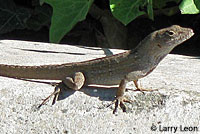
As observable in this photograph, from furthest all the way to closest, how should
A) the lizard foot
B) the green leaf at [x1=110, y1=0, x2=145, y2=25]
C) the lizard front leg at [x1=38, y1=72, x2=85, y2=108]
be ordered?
the green leaf at [x1=110, y1=0, x2=145, y2=25]
the lizard front leg at [x1=38, y1=72, x2=85, y2=108]
the lizard foot

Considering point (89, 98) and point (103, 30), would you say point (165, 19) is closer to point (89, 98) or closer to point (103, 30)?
point (103, 30)

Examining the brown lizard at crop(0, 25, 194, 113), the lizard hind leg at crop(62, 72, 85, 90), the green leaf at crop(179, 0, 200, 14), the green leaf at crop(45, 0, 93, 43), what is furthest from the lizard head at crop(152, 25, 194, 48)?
the green leaf at crop(45, 0, 93, 43)

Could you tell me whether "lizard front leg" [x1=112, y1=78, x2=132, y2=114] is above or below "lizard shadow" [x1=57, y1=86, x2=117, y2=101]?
above

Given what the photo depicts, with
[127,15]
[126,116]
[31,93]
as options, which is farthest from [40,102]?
[127,15]

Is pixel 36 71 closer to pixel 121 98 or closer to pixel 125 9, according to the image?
pixel 121 98

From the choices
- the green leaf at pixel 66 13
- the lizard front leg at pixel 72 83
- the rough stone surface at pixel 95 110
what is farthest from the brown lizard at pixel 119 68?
the green leaf at pixel 66 13

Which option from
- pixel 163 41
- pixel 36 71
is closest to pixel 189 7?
pixel 163 41

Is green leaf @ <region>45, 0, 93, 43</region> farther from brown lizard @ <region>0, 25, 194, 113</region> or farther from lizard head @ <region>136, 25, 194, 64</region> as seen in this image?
lizard head @ <region>136, 25, 194, 64</region>
